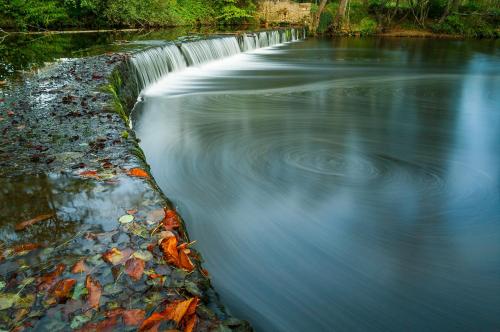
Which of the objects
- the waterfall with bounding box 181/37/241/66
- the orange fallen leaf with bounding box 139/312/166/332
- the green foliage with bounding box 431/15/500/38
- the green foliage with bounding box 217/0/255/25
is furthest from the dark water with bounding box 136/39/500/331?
the green foliage with bounding box 431/15/500/38

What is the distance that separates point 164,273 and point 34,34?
19.2 meters

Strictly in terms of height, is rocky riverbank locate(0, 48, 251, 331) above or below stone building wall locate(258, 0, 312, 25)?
below

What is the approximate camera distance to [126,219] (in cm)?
273

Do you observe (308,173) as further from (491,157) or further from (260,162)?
(491,157)

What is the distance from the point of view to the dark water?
299cm

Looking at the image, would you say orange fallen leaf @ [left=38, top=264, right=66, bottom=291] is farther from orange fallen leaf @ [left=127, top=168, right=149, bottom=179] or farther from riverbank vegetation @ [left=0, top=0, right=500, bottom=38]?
riverbank vegetation @ [left=0, top=0, right=500, bottom=38]

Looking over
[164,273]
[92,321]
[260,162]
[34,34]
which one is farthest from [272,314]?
[34,34]

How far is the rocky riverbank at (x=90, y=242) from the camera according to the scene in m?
1.93

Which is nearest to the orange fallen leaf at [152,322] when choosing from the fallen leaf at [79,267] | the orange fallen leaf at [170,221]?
the fallen leaf at [79,267]

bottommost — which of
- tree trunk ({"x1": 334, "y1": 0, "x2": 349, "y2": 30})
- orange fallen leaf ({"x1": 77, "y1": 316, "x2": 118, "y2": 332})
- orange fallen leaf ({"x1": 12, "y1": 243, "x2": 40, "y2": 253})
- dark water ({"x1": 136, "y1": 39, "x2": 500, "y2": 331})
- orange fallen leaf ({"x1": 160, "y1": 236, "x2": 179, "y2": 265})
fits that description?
dark water ({"x1": 136, "y1": 39, "x2": 500, "y2": 331})

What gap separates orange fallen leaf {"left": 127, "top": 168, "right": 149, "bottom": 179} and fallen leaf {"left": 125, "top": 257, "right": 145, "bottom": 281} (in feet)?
3.94

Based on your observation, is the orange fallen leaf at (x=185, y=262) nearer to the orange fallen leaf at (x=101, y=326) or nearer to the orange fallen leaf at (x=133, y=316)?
the orange fallen leaf at (x=133, y=316)

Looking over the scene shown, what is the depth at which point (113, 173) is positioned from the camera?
3402mm

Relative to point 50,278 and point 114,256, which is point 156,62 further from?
point 50,278
